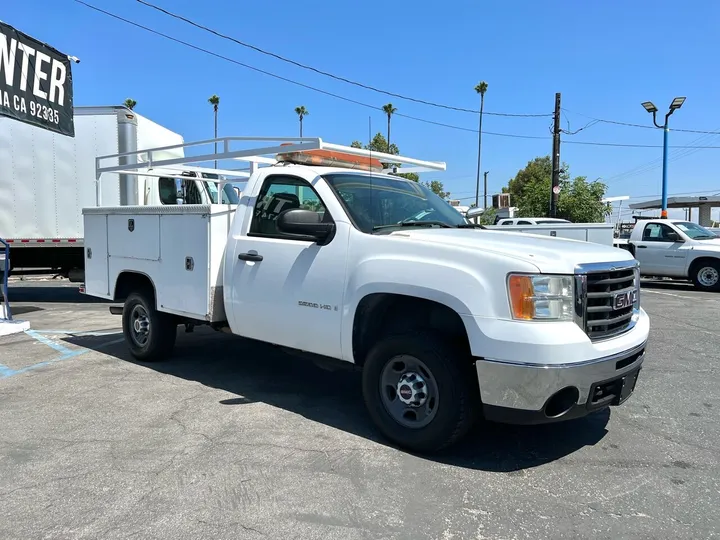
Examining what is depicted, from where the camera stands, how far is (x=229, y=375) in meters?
6.04

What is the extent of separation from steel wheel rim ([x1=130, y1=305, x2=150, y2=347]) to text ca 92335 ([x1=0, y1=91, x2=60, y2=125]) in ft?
15.4

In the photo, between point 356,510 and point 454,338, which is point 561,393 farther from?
point 356,510

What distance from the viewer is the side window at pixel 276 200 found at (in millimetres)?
4906

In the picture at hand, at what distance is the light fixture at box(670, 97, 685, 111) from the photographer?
874 inches

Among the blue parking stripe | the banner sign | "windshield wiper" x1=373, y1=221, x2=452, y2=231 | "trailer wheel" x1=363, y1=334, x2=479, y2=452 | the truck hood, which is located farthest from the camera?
the banner sign

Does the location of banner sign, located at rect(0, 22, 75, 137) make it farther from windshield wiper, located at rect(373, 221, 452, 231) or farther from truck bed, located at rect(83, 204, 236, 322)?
windshield wiper, located at rect(373, 221, 452, 231)

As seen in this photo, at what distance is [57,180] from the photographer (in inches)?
452

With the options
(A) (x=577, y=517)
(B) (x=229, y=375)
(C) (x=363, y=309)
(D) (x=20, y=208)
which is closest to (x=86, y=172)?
(D) (x=20, y=208)

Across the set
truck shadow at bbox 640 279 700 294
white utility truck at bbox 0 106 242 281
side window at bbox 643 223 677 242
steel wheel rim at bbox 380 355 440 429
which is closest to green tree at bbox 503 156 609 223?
truck shadow at bbox 640 279 700 294

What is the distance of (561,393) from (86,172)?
11003 millimetres

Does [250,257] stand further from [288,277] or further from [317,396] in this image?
[317,396]

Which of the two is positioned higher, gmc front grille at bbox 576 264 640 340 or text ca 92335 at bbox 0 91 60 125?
text ca 92335 at bbox 0 91 60 125

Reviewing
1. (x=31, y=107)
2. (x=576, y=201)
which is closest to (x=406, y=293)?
(x=31, y=107)

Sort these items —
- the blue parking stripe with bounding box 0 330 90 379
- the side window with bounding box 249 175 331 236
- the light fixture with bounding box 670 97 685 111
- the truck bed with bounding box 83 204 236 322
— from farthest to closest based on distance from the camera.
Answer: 1. the light fixture with bounding box 670 97 685 111
2. the blue parking stripe with bounding box 0 330 90 379
3. the truck bed with bounding box 83 204 236 322
4. the side window with bounding box 249 175 331 236
